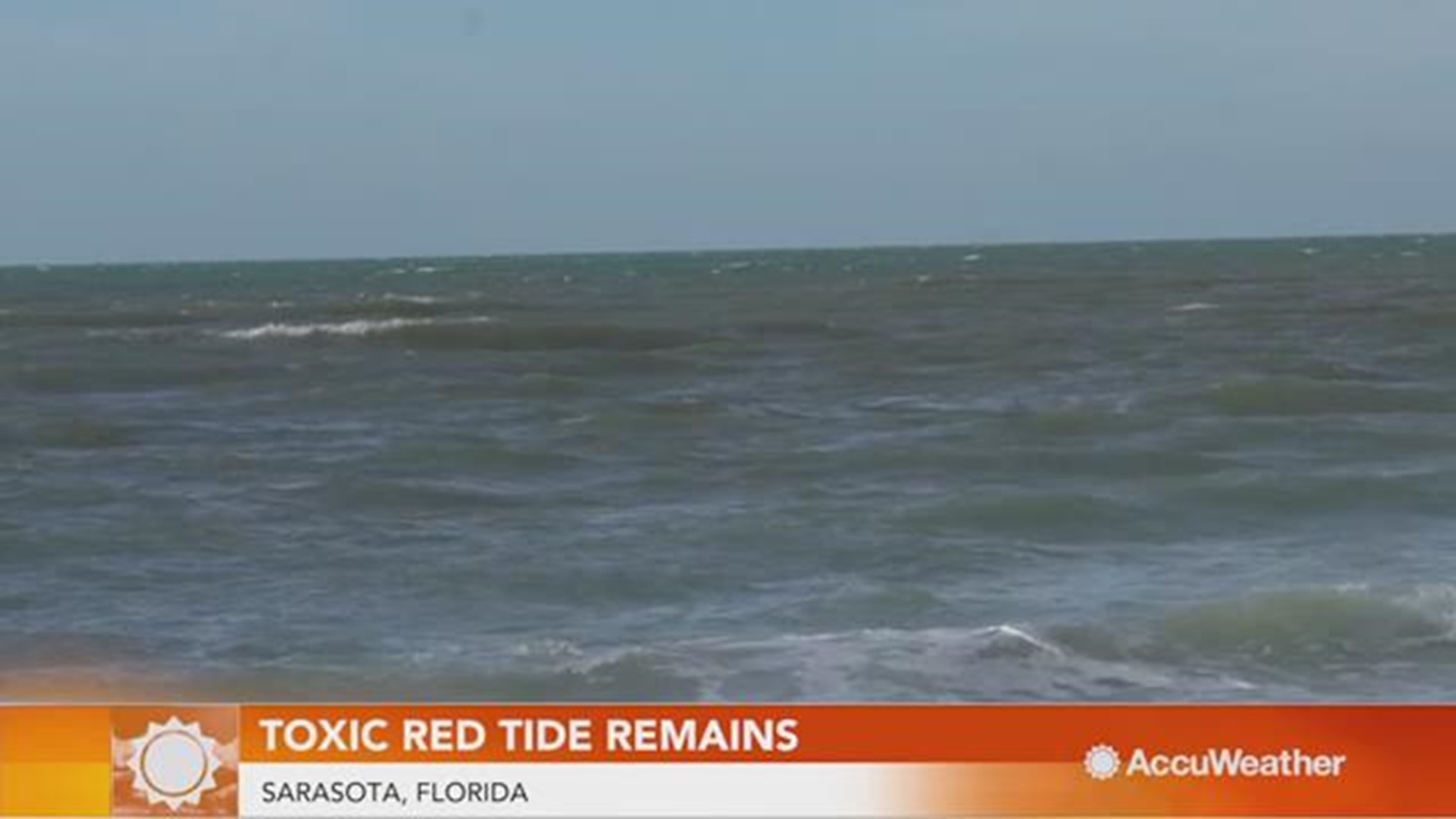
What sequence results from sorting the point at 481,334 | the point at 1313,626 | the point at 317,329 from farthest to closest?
the point at 317,329
the point at 481,334
the point at 1313,626

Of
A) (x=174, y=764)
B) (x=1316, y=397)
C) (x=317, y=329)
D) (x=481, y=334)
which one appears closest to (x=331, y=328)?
(x=317, y=329)

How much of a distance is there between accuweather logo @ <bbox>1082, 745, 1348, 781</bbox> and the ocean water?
3.61 meters

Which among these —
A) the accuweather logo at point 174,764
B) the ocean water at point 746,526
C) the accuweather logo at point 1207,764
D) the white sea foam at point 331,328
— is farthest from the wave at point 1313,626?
the white sea foam at point 331,328

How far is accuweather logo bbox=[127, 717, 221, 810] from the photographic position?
5.57 meters

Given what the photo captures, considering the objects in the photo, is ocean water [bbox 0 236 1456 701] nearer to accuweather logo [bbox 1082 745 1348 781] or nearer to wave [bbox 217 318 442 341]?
accuweather logo [bbox 1082 745 1348 781]

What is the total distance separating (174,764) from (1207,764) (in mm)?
2673

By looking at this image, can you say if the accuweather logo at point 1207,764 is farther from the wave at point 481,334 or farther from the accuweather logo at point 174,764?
the wave at point 481,334

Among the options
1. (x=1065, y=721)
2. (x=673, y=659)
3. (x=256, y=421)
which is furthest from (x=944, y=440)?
(x=1065, y=721)

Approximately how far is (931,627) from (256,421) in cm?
1463

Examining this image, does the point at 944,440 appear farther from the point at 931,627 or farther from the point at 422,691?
the point at 422,691

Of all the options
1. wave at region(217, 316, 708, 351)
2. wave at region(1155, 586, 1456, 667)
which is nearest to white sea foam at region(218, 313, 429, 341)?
wave at region(217, 316, 708, 351)

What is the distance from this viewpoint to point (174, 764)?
18.3 feet

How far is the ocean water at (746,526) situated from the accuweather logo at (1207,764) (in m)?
3.61

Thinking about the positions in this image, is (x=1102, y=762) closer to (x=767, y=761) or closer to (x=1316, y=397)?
(x=767, y=761)
